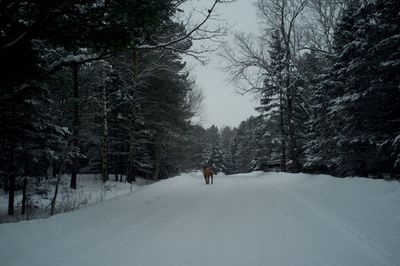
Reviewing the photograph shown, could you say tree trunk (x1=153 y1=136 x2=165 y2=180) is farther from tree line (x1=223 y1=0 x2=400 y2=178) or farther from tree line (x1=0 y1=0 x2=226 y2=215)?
tree line (x1=223 y1=0 x2=400 y2=178)

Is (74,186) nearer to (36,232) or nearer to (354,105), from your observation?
(36,232)

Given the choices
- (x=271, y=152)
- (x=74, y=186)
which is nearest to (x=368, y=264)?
(x=74, y=186)

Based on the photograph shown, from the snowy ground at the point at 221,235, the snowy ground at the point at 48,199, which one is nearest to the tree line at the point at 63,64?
the snowy ground at the point at 48,199

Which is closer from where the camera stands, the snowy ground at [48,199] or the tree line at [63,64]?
the tree line at [63,64]

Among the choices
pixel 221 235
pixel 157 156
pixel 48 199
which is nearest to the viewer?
pixel 221 235

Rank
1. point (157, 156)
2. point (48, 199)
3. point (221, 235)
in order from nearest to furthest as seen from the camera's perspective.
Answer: point (221, 235) < point (48, 199) < point (157, 156)

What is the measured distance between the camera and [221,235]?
5.41 metres

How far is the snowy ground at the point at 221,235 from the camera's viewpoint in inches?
166

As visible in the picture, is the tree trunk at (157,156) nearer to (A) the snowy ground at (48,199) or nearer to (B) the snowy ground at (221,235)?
(A) the snowy ground at (48,199)

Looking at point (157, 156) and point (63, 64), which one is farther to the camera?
point (157, 156)

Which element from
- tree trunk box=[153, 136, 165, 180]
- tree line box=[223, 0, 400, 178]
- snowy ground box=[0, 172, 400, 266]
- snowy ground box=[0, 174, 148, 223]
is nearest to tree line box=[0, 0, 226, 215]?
snowy ground box=[0, 174, 148, 223]

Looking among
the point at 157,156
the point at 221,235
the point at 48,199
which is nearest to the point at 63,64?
the point at 221,235

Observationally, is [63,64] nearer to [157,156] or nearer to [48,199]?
[48,199]

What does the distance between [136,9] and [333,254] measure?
19.1 ft
